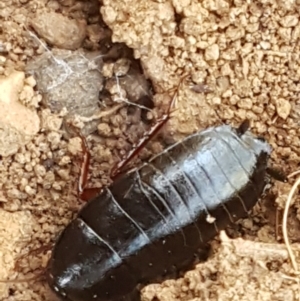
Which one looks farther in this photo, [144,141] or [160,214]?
[144,141]

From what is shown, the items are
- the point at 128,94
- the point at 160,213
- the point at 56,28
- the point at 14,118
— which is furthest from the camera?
the point at 128,94

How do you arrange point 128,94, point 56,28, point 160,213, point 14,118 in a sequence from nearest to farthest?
1. point 160,213
2. point 14,118
3. point 56,28
4. point 128,94

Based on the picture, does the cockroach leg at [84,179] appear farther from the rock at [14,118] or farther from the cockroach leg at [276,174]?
the cockroach leg at [276,174]

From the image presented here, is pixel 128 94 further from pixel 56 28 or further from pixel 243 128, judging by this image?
pixel 243 128

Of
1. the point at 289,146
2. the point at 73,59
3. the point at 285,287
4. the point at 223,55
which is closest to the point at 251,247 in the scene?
the point at 285,287

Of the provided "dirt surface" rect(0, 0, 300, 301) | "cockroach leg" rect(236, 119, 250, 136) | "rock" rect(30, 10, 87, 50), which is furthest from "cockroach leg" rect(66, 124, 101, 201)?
"cockroach leg" rect(236, 119, 250, 136)

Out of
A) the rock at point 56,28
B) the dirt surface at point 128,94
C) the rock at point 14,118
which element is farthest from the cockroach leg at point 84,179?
the rock at point 56,28

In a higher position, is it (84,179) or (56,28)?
(56,28)

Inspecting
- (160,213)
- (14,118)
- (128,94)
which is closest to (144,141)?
(128,94)
